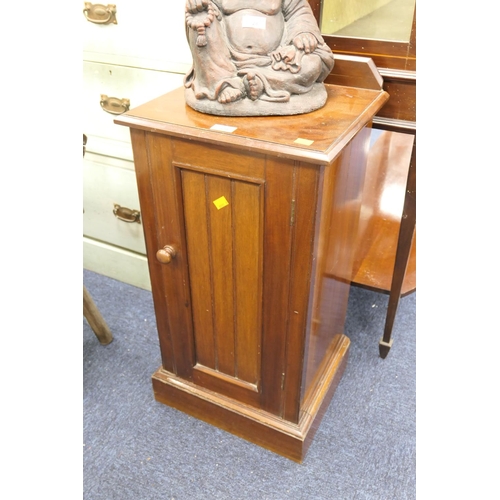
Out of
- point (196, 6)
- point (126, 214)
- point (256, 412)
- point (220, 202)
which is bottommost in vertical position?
point (256, 412)

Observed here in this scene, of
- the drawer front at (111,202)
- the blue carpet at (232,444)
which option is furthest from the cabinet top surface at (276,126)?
the blue carpet at (232,444)

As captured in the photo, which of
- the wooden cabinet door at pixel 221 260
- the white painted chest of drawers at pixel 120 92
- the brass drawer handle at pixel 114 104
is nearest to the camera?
the wooden cabinet door at pixel 221 260

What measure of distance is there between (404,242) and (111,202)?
109 centimetres

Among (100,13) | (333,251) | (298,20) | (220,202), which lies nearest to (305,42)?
(298,20)

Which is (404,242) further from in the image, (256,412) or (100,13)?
(100,13)

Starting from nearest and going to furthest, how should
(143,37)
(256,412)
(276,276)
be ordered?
(276,276) < (256,412) < (143,37)

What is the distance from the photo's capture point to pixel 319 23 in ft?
3.90

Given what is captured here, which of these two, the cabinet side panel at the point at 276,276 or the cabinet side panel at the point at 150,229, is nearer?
the cabinet side panel at the point at 276,276

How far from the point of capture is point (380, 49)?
116 centimetres

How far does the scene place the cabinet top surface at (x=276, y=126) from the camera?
2.96 ft

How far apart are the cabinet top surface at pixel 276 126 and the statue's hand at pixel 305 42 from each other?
13 cm

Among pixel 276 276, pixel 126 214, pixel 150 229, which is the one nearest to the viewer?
pixel 276 276

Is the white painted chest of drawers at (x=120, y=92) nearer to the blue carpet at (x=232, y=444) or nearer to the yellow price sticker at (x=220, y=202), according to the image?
the blue carpet at (x=232, y=444)

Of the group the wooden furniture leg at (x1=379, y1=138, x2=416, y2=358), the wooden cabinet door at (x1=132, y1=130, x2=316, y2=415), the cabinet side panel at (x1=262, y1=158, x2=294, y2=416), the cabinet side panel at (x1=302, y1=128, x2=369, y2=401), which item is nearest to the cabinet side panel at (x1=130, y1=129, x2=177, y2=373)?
the wooden cabinet door at (x1=132, y1=130, x2=316, y2=415)
